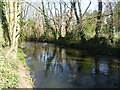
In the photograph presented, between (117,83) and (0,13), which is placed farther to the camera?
(0,13)

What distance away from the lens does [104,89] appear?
8102 millimetres

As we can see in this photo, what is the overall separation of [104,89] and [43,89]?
3521 mm

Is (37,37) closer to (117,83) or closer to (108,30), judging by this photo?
(108,30)

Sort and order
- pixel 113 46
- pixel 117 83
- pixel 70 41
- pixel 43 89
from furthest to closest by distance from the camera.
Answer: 1. pixel 70 41
2. pixel 113 46
3. pixel 117 83
4. pixel 43 89

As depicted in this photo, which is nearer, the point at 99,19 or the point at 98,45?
the point at 99,19

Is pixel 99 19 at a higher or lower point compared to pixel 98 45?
higher

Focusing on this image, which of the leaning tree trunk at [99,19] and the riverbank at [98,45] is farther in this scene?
the leaning tree trunk at [99,19]

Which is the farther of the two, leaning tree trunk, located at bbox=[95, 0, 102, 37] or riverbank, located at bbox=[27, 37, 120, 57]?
leaning tree trunk, located at bbox=[95, 0, 102, 37]

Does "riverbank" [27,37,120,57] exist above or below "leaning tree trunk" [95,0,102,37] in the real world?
below

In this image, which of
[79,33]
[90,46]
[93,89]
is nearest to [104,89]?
[93,89]

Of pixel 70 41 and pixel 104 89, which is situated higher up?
pixel 70 41

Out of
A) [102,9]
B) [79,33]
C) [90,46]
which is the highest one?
[102,9]

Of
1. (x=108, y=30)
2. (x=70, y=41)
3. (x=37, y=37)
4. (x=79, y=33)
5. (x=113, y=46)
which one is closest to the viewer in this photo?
(x=113, y=46)

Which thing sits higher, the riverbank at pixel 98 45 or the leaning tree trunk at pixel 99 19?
the leaning tree trunk at pixel 99 19
